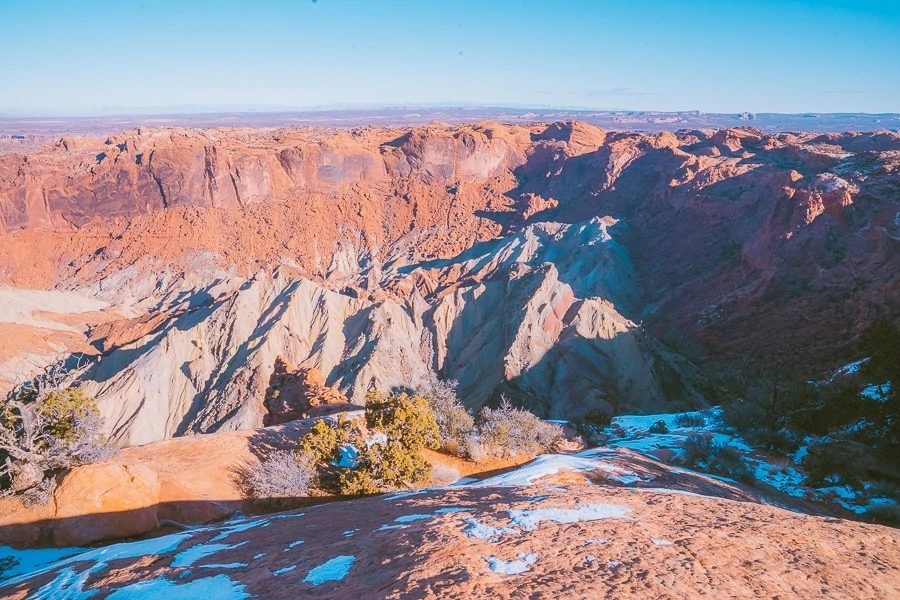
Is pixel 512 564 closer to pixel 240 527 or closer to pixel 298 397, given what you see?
pixel 240 527

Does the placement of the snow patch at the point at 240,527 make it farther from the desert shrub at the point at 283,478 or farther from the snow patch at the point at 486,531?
the snow patch at the point at 486,531

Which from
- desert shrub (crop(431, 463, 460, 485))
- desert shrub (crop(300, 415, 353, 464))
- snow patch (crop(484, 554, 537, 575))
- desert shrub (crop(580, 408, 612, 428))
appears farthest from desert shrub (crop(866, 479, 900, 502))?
desert shrub (crop(300, 415, 353, 464))

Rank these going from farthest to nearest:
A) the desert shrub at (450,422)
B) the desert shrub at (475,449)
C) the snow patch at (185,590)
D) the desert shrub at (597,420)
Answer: the desert shrub at (597,420) → the desert shrub at (450,422) → the desert shrub at (475,449) → the snow patch at (185,590)

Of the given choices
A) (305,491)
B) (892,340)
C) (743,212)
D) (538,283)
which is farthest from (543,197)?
(305,491)

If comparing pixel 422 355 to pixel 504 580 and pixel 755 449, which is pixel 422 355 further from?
pixel 504 580

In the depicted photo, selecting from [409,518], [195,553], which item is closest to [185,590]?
[195,553]

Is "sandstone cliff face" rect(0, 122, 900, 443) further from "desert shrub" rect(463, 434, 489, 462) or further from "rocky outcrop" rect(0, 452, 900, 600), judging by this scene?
"rocky outcrop" rect(0, 452, 900, 600)

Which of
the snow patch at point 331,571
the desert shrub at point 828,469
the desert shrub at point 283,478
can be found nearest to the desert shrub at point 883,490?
the desert shrub at point 828,469
